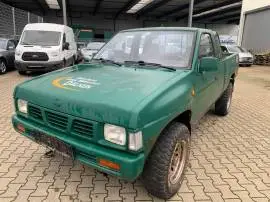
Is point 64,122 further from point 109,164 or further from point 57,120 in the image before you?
point 109,164

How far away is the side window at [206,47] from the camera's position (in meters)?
3.95

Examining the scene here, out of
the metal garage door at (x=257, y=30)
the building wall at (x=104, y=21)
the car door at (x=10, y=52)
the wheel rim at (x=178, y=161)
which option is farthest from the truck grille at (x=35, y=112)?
the building wall at (x=104, y=21)

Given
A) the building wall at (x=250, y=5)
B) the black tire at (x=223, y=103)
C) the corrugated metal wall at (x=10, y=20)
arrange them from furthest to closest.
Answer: the building wall at (x=250, y=5) → the corrugated metal wall at (x=10, y=20) → the black tire at (x=223, y=103)

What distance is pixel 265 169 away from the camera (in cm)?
382

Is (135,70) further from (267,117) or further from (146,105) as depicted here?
(267,117)

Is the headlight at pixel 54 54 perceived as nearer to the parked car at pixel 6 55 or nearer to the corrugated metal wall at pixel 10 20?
the parked car at pixel 6 55

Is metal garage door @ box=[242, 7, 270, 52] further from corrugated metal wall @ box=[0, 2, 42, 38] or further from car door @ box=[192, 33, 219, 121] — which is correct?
corrugated metal wall @ box=[0, 2, 42, 38]

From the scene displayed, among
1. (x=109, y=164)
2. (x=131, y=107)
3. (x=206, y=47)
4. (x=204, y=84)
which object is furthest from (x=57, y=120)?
(x=206, y=47)

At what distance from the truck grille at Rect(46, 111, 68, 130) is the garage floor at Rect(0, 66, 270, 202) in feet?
2.87

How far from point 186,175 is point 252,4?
21.5 metres

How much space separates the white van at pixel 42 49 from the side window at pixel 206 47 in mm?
8144

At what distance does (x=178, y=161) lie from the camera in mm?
3205

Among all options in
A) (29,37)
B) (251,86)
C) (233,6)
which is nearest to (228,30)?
(233,6)

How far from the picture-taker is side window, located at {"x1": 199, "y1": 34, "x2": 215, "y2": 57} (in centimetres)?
395
